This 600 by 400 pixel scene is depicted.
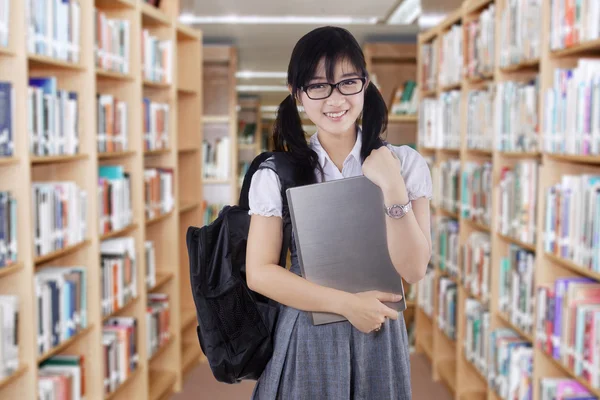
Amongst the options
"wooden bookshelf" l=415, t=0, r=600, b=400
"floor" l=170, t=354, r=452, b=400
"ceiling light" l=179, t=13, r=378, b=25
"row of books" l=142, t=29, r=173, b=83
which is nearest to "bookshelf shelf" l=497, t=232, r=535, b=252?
"wooden bookshelf" l=415, t=0, r=600, b=400

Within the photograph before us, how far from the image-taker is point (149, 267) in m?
3.64

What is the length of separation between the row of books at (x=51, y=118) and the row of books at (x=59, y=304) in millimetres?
480

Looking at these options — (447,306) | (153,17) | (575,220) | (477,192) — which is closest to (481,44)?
(477,192)

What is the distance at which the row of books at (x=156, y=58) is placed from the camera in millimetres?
3592

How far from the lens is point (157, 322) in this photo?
3.77 metres

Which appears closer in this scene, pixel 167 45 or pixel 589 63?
pixel 589 63

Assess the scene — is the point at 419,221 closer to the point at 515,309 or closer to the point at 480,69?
the point at 515,309

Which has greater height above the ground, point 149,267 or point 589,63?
point 589,63

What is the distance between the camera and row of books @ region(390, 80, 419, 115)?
16.2 ft

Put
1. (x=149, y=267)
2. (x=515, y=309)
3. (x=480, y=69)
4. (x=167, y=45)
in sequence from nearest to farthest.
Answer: (x=515, y=309)
(x=480, y=69)
(x=149, y=267)
(x=167, y=45)

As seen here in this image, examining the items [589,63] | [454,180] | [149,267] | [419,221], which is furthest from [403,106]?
[419,221]

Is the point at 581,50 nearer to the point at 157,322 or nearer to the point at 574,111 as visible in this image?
the point at 574,111

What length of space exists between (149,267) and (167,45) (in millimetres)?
1291

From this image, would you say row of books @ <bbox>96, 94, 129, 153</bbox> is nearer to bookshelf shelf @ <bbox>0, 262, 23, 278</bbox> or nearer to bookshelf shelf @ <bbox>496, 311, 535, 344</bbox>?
bookshelf shelf @ <bbox>0, 262, 23, 278</bbox>
